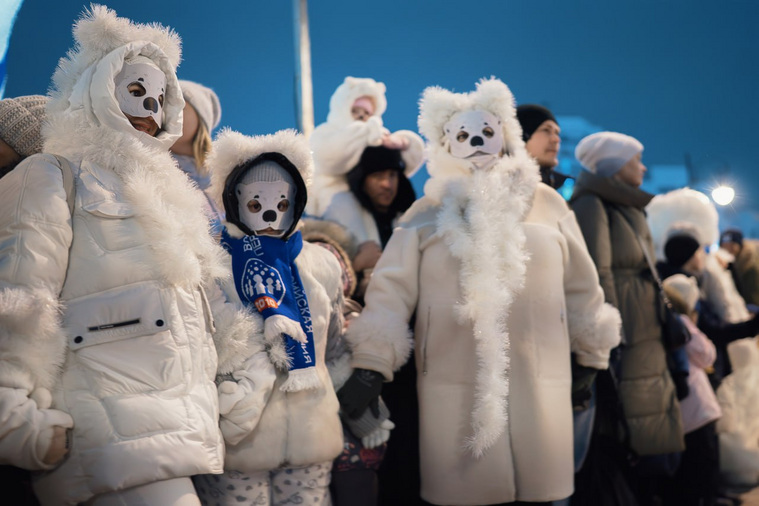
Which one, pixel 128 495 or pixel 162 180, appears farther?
pixel 162 180

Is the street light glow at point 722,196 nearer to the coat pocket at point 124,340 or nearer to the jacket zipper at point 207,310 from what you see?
the jacket zipper at point 207,310

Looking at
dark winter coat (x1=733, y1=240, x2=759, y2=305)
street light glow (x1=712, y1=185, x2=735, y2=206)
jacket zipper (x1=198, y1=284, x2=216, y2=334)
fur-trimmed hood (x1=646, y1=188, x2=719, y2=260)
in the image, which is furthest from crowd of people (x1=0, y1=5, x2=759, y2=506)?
street light glow (x1=712, y1=185, x2=735, y2=206)

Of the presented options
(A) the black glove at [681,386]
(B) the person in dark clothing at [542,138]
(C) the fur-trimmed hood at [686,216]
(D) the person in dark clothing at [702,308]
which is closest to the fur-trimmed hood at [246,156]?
(B) the person in dark clothing at [542,138]

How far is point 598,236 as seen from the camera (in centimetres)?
411

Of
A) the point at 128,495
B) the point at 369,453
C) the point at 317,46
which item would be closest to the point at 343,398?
the point at 369,453

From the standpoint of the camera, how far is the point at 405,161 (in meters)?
4.67

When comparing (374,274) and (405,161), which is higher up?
(405,161)

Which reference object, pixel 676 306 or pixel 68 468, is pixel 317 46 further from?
pixel 68 468

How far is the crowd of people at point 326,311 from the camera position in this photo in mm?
2207

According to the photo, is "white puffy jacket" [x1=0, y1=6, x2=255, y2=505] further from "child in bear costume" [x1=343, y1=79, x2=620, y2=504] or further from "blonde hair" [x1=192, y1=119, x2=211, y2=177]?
"blonde hair" [x1=192, y1=119, x2=211, y2=177]

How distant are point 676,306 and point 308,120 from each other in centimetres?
245

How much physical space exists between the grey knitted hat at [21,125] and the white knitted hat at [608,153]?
9.16ft

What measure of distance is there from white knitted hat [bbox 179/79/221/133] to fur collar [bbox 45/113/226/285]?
116cm

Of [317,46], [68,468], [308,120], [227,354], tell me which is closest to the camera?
[68,468]
